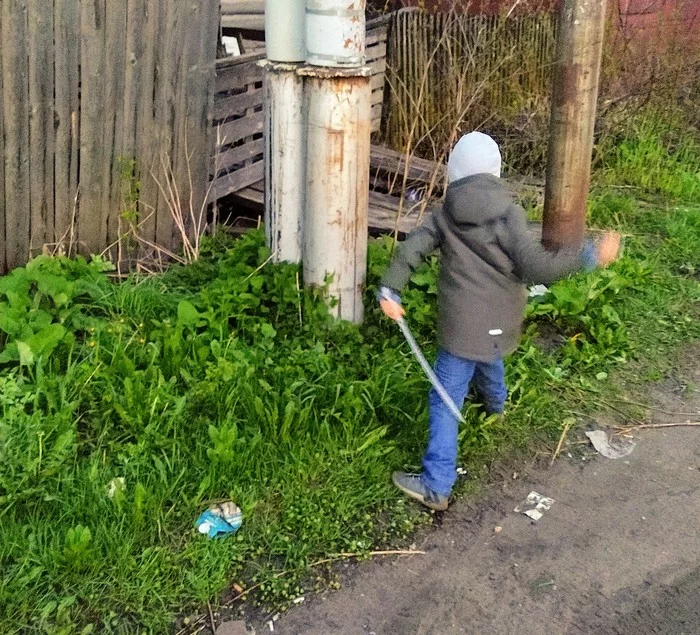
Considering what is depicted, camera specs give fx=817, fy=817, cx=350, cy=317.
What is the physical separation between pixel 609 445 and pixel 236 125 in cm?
330

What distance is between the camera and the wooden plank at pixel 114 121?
13.9ft

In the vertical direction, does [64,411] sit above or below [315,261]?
below

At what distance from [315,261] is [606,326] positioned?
1707 millimetres

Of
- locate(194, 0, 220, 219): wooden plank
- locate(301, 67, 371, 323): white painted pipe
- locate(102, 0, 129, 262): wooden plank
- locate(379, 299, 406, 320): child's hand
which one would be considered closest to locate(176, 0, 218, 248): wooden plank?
locate(194, 0, 220, 219): wooden plank

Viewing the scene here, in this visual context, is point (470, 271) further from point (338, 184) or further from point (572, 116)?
point (572, 116)

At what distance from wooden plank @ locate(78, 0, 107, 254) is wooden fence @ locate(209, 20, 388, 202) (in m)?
Answer: 0.89

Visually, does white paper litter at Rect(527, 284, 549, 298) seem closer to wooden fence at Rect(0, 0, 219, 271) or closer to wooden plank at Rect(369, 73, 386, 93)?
wooden fence at Rect(0, 0, 219, 271)

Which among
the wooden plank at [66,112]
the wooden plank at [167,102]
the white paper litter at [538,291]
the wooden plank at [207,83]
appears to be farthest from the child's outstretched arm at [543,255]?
the wooden plank at [207,83]

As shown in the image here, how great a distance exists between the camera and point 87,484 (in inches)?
121

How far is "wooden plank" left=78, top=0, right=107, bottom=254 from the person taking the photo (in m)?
4.15

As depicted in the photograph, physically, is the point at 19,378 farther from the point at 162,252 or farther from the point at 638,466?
the point at 638,466

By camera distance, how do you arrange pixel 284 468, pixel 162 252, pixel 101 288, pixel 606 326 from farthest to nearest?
pixel 162 252, pixel 606 326, pixel 101 288, pixel 284 468

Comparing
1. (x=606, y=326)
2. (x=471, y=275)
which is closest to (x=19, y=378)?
(x=471, y=275)

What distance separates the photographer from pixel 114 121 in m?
4.41
